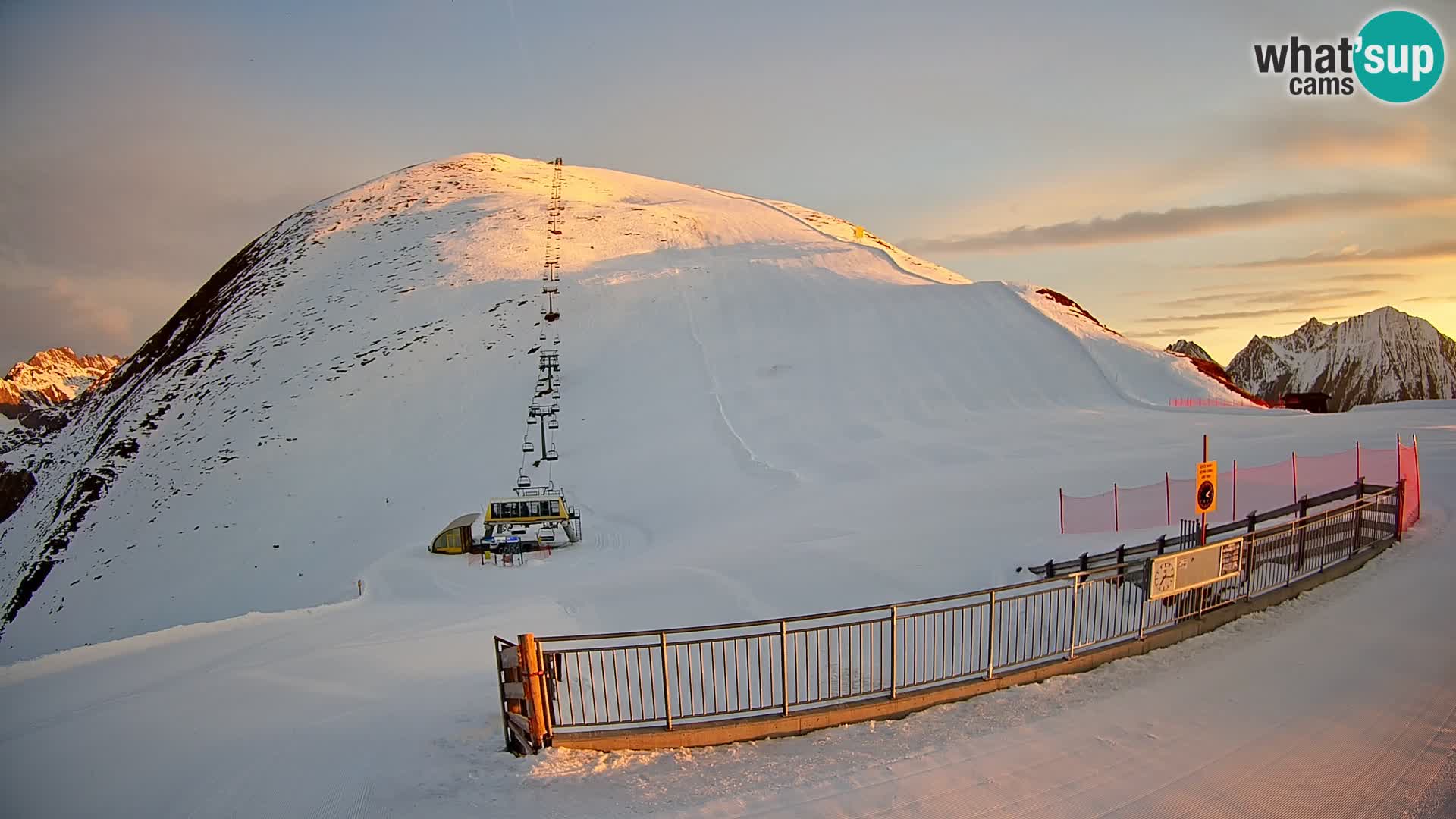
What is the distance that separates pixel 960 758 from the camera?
7.56 metres

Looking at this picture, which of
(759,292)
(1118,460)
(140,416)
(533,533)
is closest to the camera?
(533,533)

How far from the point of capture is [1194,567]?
1027 cm

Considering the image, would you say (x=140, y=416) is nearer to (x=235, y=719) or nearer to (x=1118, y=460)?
(x=235, y=719)

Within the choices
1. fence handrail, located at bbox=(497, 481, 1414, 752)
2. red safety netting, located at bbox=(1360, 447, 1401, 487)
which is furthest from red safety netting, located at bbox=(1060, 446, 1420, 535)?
fence handrail, located at bbox=(497, 481, 1414, 752)

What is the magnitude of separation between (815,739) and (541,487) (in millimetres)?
24410

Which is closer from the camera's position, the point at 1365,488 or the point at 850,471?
the point at 1365,488

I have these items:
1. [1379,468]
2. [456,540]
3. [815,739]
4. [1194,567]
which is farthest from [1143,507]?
[456,540]

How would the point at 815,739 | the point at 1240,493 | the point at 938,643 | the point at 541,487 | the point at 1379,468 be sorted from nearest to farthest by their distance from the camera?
1. the point at 815,739
2. the point at 938,643
3. the point at 1240,493
4. the point at 1379,468
5. the point at 541,487

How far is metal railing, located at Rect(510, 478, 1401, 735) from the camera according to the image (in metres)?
9.11

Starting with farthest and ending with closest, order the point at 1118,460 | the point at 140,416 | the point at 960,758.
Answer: the point at 140,416
the point at 1118,460
the point at 960,758

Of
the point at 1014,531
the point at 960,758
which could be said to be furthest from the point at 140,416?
the point at 960,758

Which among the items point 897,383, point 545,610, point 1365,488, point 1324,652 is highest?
point 897,383

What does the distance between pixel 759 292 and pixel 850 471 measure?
70.0 feet

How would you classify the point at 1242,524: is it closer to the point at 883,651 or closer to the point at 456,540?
the point at 883,651
